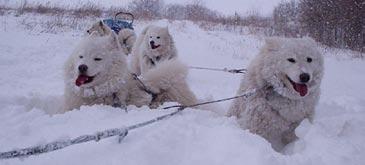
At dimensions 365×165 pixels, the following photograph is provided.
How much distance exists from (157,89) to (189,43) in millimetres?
9187

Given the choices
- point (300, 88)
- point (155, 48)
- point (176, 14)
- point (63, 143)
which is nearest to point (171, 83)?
point (300, 88)

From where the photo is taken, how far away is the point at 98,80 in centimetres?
402

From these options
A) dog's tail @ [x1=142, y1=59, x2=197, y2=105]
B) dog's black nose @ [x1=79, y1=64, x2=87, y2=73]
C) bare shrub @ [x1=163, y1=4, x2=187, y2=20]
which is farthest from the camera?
bare shrub @ [x1=163, y1=4, x2=187, y2=20]

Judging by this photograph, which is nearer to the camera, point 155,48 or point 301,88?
point 301,88

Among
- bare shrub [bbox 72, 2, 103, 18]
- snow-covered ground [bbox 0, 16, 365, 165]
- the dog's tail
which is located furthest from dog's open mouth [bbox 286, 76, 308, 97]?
bare shrub [bbox 72, 2, 103, 18]

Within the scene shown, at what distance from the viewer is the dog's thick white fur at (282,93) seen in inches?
143

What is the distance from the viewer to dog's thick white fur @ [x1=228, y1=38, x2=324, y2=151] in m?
3.63

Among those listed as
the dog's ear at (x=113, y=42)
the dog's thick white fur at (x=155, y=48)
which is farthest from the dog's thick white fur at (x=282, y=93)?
the dog's thick white fur at (x=155, y=48)

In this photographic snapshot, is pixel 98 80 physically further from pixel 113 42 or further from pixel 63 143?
pixel 63 143

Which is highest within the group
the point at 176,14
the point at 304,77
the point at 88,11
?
the point at 88,11

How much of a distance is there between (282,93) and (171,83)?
1.26 m

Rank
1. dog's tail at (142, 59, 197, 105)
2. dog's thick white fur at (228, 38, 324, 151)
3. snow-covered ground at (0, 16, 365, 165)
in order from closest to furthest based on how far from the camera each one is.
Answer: snow-covered ground at (0, 16, 365, 165), dog's thick white fur at (228, 38, 324, 151), dog's tail at (142, 59, 197, 105)

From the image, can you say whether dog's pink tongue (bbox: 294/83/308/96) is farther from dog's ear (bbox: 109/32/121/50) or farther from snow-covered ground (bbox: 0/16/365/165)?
dog's ear (bbox: 109/32/121/50)

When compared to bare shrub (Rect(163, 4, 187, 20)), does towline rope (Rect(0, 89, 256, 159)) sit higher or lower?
lower
